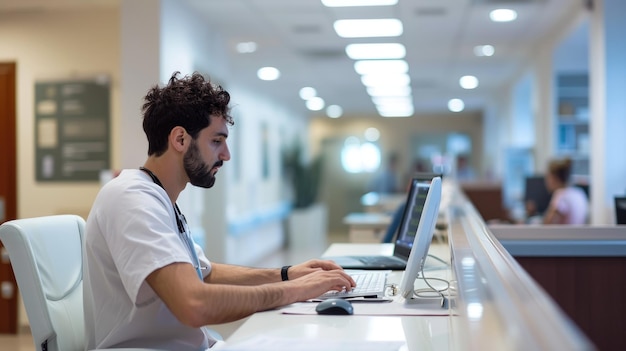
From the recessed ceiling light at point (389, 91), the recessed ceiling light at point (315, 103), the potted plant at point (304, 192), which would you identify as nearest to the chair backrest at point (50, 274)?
the recessed ceiling light at point (389, 91)

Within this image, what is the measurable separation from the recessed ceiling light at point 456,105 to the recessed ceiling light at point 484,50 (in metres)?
5.98

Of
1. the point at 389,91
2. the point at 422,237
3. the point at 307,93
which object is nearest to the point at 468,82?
the point at 389,91

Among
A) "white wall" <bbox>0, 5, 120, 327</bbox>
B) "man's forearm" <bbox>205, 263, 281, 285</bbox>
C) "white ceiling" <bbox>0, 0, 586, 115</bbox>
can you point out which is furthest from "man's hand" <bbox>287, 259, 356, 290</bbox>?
"white ceiling" <bbox>0, 0, 586, 115</bbox>

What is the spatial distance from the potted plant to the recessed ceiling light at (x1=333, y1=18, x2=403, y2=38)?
272 inches

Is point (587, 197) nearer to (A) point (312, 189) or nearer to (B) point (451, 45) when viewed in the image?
(B) point (451, 45)

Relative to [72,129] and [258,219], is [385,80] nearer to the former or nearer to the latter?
[258,219]

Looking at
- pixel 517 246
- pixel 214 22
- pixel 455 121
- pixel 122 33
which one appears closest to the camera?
pixel 517 246

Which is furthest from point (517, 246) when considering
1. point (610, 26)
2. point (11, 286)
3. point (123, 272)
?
point (11, 286)

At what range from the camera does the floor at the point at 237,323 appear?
5.29 meters

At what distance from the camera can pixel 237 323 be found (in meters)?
5.29

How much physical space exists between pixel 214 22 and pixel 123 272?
525 cm

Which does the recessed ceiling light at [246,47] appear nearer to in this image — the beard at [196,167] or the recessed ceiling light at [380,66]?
the recessed ceiling light at [380,66]

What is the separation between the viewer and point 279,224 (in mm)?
14492

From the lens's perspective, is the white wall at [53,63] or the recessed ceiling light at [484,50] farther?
the recessed ceiling light at [484,50]
